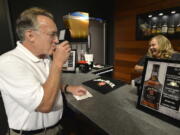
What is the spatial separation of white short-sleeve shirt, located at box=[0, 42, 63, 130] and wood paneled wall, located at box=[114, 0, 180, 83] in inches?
103

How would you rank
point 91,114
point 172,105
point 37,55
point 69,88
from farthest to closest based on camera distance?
point 69,88, point 37,55, point 91,114, point 172,105

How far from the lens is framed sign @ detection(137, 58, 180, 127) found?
2.41ft

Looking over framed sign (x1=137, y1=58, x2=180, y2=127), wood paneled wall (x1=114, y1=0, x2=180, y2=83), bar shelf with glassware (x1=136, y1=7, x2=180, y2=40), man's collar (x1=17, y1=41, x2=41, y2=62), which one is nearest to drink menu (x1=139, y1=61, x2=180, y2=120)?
framed sign (x1=137, y1=58, x2=180, y2=127)

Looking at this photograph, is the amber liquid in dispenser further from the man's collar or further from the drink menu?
the man's collar

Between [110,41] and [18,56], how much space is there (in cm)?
364

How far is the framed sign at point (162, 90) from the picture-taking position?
2.41ft

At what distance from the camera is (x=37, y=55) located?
996mm

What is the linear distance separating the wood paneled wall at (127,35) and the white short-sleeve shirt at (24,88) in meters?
2.63

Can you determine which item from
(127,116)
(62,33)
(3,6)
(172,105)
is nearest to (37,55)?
(127,116)

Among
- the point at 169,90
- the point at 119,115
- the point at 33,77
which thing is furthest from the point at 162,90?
the point at 33,77

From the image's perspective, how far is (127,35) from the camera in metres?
3.83

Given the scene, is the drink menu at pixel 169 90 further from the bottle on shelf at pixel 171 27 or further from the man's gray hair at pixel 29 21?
the bottle on shelf at pixel 171 27

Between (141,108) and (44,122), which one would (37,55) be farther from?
(141,108)

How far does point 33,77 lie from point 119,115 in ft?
1.98
